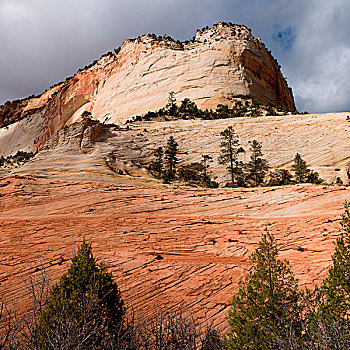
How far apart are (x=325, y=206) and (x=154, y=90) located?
187 ft

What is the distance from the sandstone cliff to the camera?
64312mm

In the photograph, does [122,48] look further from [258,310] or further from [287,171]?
[258,310]

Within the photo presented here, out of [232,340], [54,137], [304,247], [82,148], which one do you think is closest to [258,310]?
[232,340]

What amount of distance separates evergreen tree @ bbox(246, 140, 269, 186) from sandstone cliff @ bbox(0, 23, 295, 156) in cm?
2881

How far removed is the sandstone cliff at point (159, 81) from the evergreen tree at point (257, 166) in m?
28.8

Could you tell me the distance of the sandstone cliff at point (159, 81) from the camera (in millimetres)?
64312

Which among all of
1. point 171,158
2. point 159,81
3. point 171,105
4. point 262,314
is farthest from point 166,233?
point 159,81

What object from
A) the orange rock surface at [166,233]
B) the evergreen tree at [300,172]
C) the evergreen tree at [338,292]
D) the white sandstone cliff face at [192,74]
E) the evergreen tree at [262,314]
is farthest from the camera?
the white sandstone cliff face at [192,74]

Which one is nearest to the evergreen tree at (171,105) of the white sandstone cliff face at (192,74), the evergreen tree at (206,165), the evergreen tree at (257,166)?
the white sandstone cliff face at (192,74)

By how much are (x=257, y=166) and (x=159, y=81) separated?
145 ft

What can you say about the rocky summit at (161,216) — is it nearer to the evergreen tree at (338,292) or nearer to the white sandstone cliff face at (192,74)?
the evergreen tree at (338,292)

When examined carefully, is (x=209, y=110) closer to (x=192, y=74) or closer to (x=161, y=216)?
(x=192, y=74)

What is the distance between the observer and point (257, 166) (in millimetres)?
31203

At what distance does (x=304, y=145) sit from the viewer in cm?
3416
